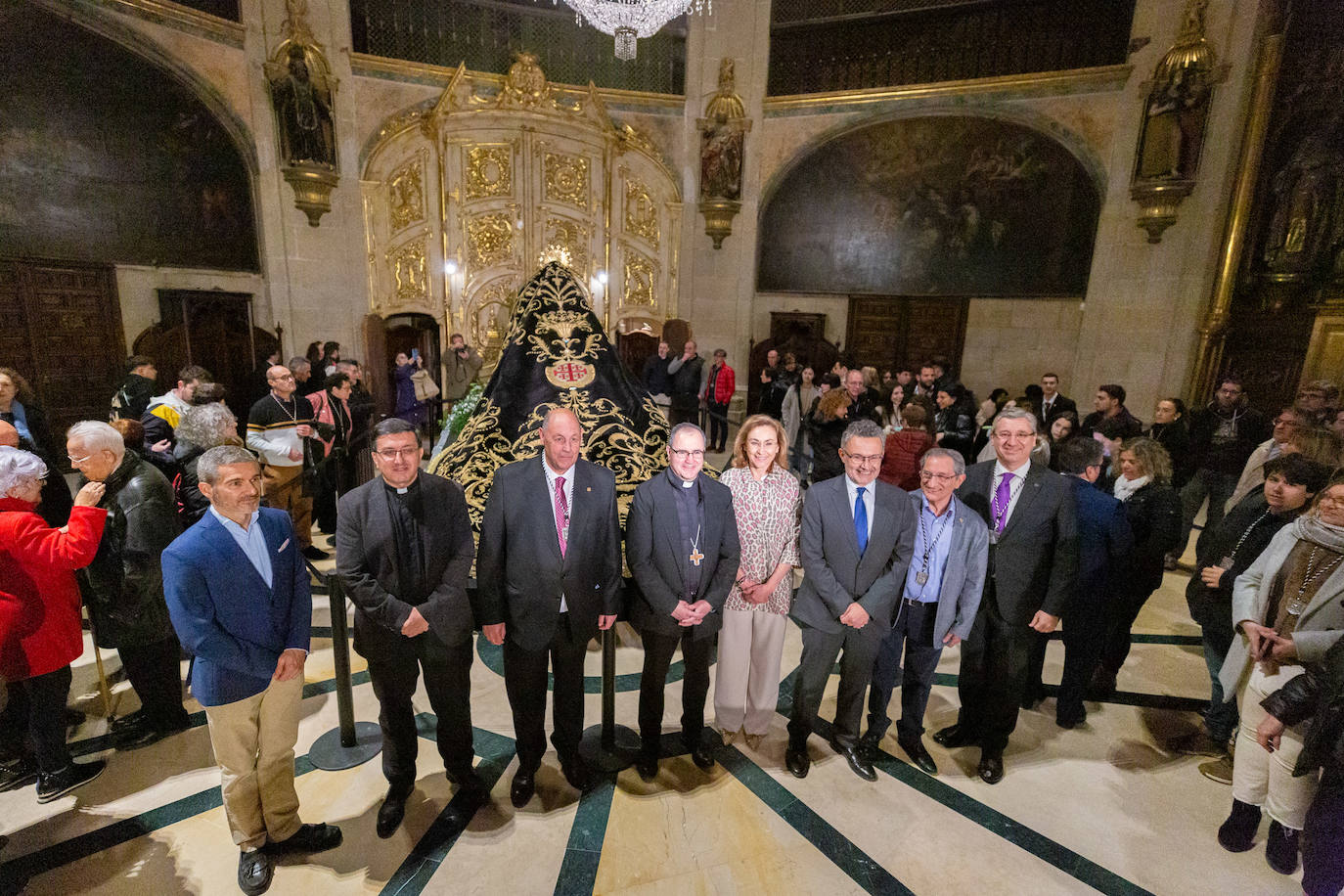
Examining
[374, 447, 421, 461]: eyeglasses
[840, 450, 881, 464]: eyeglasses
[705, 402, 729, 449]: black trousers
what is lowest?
[705, 402, 729, 449]: black trousers

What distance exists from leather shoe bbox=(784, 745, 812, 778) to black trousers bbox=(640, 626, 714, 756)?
1.39 feet

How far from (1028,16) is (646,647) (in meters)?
11.2

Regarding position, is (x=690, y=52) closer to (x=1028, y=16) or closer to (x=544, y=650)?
(x=1028, y=16)

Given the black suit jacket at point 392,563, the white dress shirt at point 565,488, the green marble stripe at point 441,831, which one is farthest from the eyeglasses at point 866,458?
the green marble stripe at point 441,831

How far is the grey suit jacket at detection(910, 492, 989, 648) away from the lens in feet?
8.32

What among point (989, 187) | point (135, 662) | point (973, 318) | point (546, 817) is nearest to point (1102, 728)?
point (546, 817)

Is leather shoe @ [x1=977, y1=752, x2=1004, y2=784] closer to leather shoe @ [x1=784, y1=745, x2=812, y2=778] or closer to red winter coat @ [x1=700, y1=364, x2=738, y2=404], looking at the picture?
leather shoe @ [x1=784, y1=745, x2=812, y2=778]

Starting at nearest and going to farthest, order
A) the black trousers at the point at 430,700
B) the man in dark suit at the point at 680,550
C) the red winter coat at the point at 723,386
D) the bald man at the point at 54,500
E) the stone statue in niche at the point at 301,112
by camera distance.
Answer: the black trousers at the point at 430,700 < the man in dark suit at the point at 680,550 < the bald man at the point at 54,500 < the stone statue in niche at the point at 301,112 < the red winter coat at the point at 723,386

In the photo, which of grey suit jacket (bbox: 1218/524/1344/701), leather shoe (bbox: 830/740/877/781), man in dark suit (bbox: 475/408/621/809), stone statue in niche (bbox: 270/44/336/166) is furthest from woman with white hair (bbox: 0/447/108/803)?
stone statue in niche (bbox: 270/44/336/166)

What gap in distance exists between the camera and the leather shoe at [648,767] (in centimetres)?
269

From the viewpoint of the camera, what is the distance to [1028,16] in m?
9.09

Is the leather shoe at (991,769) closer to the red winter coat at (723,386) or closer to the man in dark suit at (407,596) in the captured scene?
the man in dark suit at (407,596)

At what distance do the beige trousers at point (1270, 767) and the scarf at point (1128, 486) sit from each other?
0.89 meters

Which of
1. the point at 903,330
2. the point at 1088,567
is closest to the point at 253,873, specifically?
the point at 1088,567
